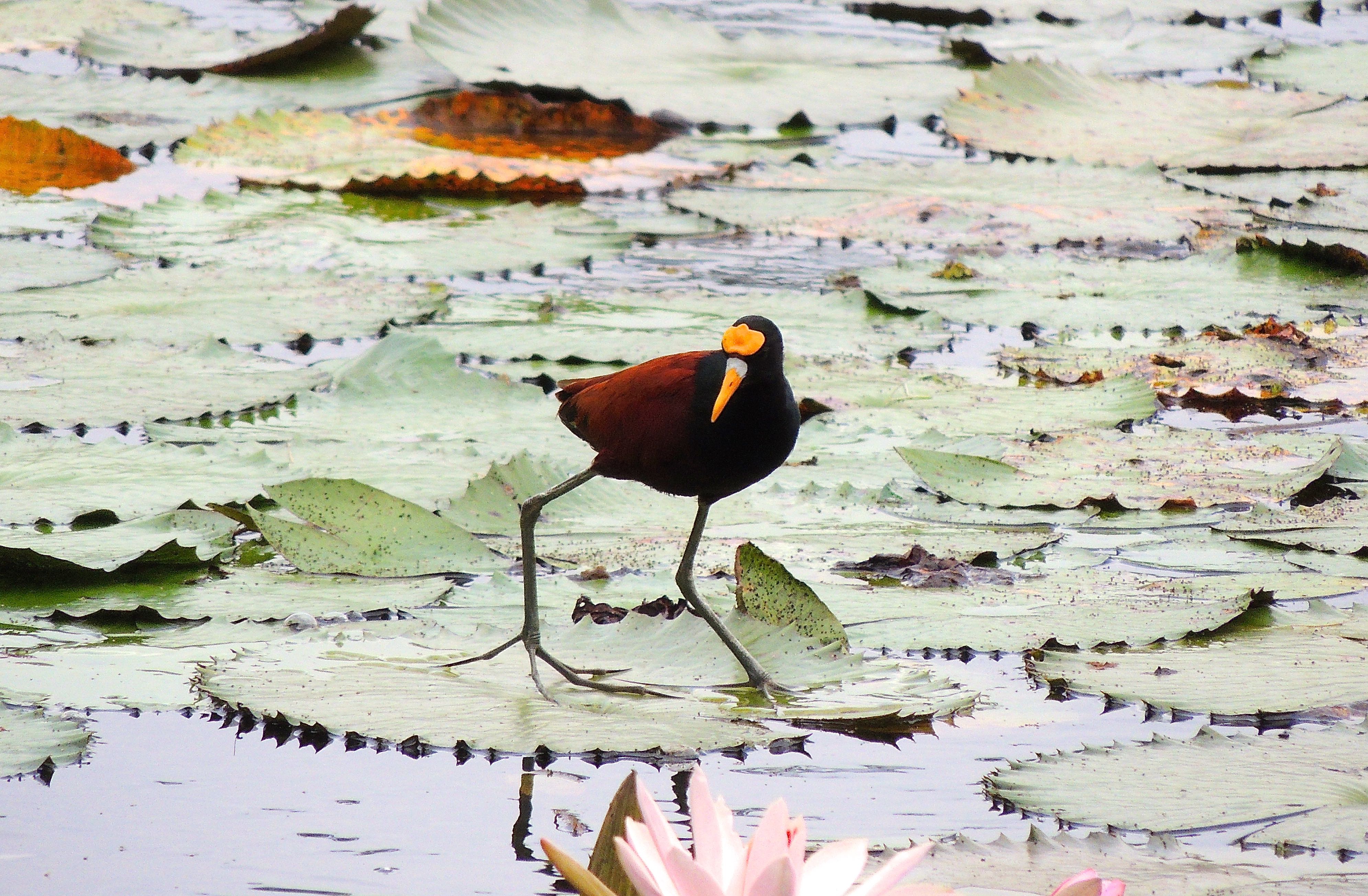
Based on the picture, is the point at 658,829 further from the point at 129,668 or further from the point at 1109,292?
the point at 1109,292

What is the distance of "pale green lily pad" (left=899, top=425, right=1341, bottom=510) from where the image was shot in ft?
9.55

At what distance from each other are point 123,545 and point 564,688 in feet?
2.68

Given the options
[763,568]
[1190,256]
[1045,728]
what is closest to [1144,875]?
[1045,728]

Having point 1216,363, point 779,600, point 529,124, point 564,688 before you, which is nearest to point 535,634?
point 564,688

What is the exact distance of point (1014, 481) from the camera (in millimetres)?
2979

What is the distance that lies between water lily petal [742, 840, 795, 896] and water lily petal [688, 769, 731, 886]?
0.04m

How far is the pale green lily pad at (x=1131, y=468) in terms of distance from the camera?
291 centimetres

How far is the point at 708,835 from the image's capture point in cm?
94

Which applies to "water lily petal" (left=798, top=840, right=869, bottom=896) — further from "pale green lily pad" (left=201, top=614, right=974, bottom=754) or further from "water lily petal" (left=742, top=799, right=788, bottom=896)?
"pale green lily pad" (left=201, top=614, right=974, bottom=754)

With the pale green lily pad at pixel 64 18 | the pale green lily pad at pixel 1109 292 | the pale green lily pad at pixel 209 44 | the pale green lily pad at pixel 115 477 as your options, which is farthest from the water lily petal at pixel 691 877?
the pale green lily pad at pixel 64 18

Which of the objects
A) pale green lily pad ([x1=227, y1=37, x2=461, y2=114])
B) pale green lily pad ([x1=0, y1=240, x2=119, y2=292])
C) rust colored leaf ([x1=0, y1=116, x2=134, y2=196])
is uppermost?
pale green lily pad ([x1=227, y1=37, x2=461, y2=114])

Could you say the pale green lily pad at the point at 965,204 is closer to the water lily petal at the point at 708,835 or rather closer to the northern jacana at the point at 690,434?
the northern jacana at the point at 690,434

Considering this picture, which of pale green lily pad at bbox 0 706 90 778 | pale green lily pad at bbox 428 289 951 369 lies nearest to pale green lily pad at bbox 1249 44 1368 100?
pale green lily pad at bbox 428 289 951 369

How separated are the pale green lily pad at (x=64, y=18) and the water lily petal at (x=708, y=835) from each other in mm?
6538
